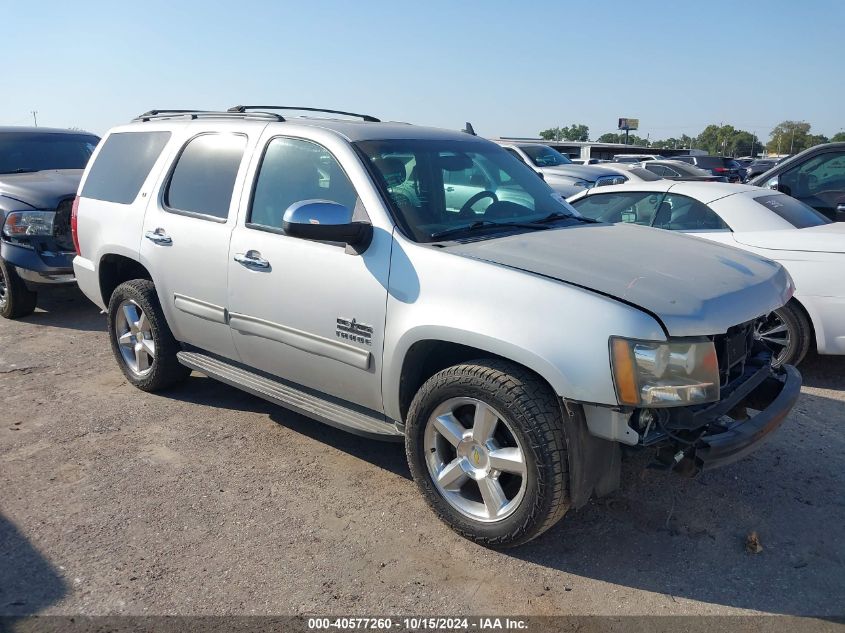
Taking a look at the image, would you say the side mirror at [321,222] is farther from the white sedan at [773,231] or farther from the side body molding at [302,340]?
the white sedan at [773,231]

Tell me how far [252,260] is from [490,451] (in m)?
1.74

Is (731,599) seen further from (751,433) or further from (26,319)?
(26,319)

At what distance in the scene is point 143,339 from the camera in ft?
16.9

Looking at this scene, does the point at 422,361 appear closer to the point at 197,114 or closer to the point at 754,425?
the point at 754,425

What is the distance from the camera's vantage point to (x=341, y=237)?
11.3 ft

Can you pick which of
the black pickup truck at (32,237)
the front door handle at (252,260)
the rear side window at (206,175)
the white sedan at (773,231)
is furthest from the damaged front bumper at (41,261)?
the white sedan at (773,231)

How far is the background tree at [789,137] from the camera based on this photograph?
103438 mm

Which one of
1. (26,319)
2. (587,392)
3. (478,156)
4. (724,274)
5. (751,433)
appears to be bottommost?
(26,319)

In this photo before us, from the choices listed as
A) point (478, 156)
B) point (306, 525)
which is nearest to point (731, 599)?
point (306, 525)

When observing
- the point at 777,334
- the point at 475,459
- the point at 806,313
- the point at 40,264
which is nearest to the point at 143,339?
the point at 40,264

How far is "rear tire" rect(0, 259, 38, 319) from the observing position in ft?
23.6

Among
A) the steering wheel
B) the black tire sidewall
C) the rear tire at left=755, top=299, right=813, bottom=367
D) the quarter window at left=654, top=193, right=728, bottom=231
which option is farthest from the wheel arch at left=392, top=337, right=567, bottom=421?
the quarter window at left=654, top=193, right=728, bottom=231

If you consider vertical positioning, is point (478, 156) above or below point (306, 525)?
above

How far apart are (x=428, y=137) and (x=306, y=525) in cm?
230
